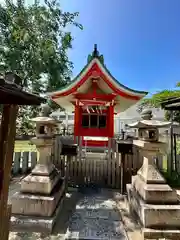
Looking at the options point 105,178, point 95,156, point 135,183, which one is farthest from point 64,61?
point 135,183

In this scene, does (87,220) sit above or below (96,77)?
below

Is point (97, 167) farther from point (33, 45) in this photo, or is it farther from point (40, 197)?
point (33, 45)

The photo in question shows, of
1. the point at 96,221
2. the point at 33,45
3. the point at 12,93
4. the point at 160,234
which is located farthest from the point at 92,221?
the point at 33,45

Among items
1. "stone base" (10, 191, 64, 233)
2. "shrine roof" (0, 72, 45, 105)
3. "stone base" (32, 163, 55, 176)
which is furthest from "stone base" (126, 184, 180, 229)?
"shrine roof" (0, 72, 45, 105)

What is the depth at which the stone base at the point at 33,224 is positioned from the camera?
3.01 m

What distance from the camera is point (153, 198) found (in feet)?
10.0

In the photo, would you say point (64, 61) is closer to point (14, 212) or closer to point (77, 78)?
point (77, 78)

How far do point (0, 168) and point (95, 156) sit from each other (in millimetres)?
4013

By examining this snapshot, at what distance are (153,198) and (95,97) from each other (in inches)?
151

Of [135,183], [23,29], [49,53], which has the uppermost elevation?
[23,29]

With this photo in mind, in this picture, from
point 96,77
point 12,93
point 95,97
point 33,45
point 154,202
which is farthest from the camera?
point 33,45

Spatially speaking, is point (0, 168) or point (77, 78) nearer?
point (0, 168)

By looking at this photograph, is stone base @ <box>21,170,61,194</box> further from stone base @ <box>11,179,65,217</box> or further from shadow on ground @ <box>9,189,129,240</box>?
shadow on ground @ <box>9,189,129,240</box>

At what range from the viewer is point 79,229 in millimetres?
3043
